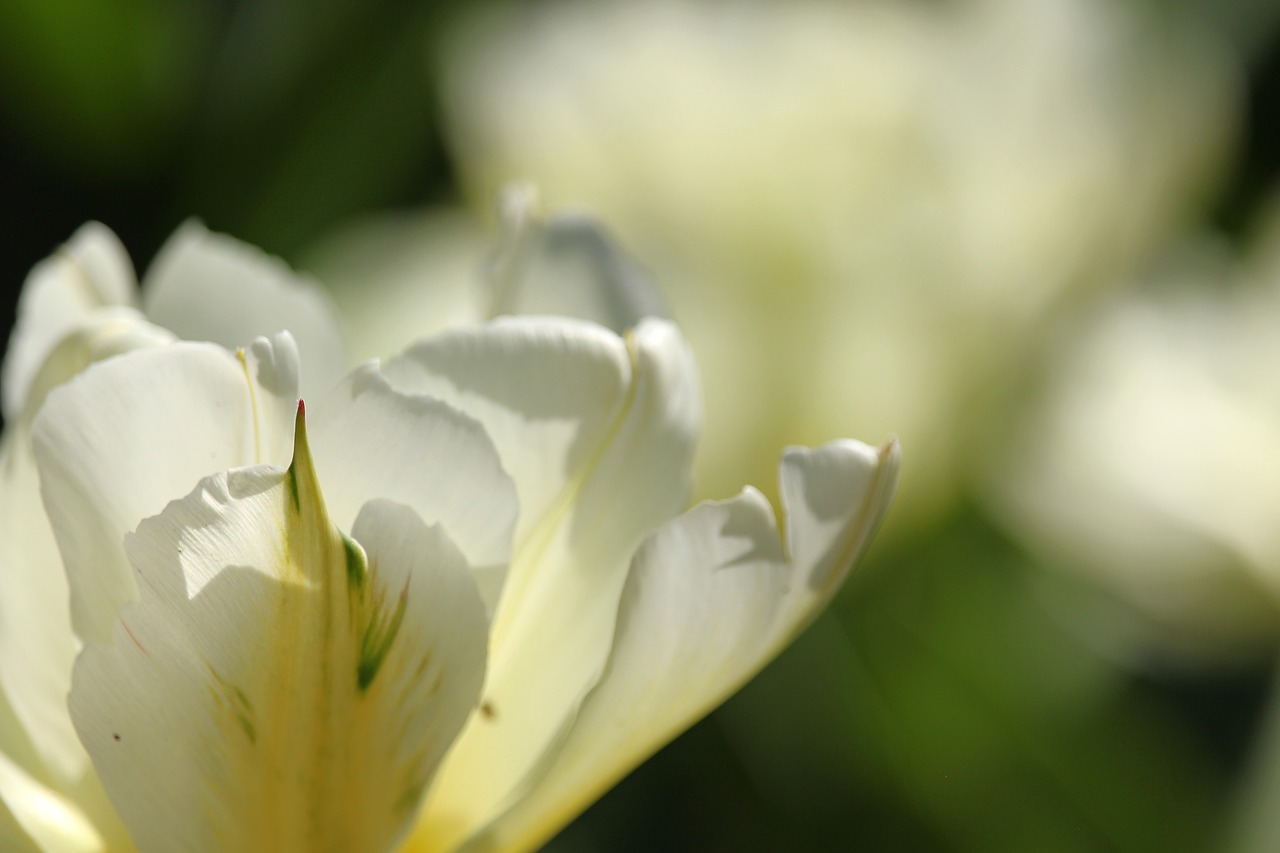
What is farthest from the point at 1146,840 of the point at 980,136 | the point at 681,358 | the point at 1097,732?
the point at 681,358

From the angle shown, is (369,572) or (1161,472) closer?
(369,572)

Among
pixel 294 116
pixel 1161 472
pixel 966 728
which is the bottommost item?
pixel 966 728

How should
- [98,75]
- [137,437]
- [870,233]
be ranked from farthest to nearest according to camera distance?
[98,75]
[870,233]
[137,437]

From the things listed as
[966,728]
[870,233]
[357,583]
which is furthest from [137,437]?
[966,728]

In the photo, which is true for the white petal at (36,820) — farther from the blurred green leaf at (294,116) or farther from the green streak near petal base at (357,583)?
the blurred green leaf at (294,116)

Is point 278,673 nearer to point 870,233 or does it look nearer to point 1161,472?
point 870,233
